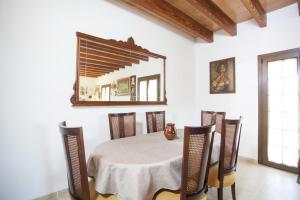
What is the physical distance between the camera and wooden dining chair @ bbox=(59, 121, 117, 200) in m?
1.14

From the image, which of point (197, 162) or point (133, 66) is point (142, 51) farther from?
point (197, 162)

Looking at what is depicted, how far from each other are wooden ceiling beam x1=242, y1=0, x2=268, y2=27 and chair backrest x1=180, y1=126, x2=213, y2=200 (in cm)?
240

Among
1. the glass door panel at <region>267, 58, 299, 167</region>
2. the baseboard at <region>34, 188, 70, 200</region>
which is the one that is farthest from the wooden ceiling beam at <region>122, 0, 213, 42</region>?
the baseboard at <region>34, 188, 70, 200</region>

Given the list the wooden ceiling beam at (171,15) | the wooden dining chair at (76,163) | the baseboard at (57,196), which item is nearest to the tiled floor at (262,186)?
the baseboard at (57,196)

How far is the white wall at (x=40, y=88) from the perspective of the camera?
6.15ft

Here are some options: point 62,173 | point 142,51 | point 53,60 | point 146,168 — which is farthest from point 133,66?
point 146,168

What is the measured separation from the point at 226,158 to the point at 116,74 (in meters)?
2.01

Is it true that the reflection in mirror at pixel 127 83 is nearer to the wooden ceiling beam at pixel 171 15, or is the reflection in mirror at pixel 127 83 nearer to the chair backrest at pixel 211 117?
the wooden ceiling beam at pixel 171 15

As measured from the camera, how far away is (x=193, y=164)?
129cm

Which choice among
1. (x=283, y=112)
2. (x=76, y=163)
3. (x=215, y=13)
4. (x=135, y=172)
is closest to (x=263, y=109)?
(x=283, y=112)

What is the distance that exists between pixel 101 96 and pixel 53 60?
802mm

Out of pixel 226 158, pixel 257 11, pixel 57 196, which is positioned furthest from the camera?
pixel 257 11

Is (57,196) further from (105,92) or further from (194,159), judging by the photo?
(194,159)

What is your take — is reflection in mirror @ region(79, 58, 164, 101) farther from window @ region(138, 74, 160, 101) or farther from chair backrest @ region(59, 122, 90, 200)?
chair backrest @ region(59, 122, 90, 200)
